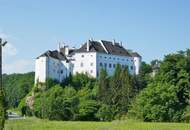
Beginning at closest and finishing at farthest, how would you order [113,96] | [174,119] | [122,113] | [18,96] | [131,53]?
[174,119] < [122,113] < [113,96] < [131,53] < [18,96]

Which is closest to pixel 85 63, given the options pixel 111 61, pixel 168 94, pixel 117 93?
pixel 111 61

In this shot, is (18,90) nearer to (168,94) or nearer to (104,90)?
(104,90)

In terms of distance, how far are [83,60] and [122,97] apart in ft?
102

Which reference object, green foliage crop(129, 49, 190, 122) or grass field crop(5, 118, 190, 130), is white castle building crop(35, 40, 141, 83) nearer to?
green foliage crop(129, 49, 190, 122)

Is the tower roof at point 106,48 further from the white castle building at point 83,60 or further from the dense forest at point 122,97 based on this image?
the dense forest at point 122,97

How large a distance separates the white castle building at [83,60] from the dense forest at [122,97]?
3.14 m

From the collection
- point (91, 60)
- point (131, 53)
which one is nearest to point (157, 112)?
point (91, 60)

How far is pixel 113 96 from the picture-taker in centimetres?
9850

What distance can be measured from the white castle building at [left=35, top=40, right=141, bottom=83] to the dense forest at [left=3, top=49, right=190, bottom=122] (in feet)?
10.3

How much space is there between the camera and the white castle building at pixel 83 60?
4702 inches

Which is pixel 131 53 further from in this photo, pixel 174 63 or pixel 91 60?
pixel 174 63

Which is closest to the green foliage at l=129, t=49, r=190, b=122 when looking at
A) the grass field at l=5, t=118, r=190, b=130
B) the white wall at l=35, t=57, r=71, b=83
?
the grass field at l=5, t=118, r=190, b=130

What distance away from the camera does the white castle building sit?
11944 cm

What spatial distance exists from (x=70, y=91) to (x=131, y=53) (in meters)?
39.9
